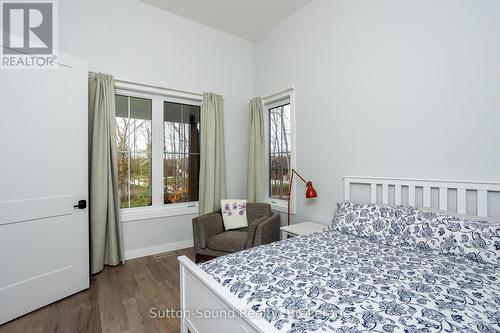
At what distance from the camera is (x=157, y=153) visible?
3271 mm

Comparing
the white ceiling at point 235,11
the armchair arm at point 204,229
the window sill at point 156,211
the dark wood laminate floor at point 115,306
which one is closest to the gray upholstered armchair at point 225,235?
the armchair arm at point 204,229

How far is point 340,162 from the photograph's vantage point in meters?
2.65

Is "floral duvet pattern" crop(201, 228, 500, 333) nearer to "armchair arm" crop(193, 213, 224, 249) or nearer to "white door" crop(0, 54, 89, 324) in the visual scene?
"armchair arm" crop(193, 213, 224, 249)

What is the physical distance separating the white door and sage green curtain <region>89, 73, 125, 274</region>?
Result: 264mm

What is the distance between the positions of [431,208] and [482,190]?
34 cm

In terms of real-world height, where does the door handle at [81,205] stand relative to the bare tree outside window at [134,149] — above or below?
below

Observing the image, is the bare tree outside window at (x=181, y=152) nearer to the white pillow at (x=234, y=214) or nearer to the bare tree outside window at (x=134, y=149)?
the bare tree outside window at (x=134, y=149)

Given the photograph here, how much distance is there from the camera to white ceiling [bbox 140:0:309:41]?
10.0ft

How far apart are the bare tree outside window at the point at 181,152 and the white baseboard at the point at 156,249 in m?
0.60

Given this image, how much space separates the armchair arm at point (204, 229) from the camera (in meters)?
2.69

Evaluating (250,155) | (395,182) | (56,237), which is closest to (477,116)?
(395,182)

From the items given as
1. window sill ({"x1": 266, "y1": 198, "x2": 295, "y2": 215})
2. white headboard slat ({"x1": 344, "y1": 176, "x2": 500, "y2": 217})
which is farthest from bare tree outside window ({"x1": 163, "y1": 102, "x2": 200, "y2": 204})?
white headboard slat ({"x1": 344, "y1": 176, "x2": 500, "y2": 217})

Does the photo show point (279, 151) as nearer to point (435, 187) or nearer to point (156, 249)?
point (435, 187)

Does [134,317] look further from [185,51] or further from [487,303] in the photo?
[185,51]
